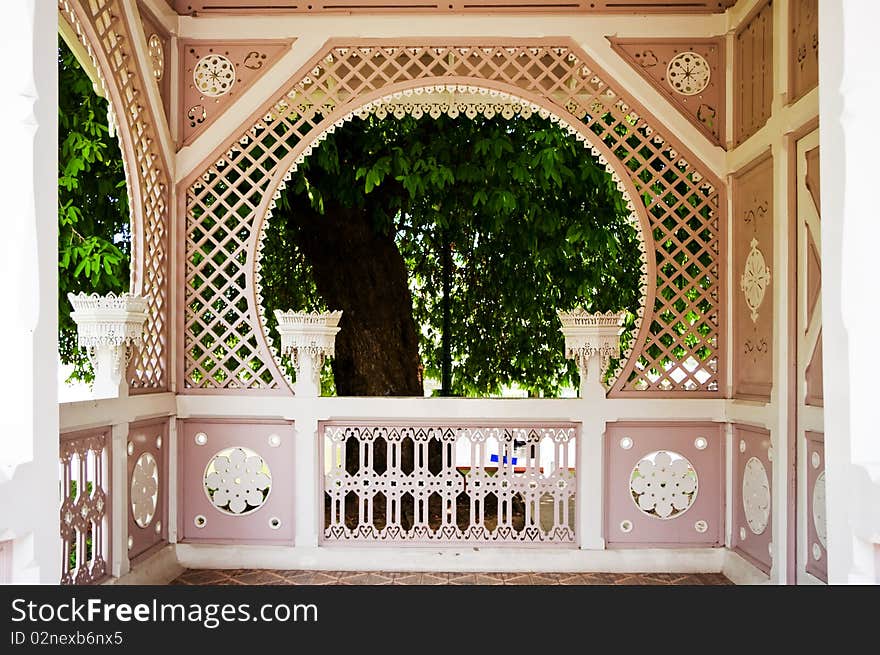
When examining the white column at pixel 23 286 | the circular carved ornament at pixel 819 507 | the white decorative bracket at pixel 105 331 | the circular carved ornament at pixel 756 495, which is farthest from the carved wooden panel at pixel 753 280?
the white column at pixel 23 286

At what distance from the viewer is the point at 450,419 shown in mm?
4926

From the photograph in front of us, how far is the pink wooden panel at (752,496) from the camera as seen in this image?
14.0 feet

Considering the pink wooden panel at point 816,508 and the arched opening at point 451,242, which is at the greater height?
the arched opening at point 451,242

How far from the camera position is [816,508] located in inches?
145

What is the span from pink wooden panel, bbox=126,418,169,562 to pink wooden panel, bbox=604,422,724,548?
98.2 inches

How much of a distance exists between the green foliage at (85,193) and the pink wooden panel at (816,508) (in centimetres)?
468

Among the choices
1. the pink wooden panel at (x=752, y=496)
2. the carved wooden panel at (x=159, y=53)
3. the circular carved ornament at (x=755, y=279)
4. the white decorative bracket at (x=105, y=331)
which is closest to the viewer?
the white decorative bracket at (x=105, y=331)

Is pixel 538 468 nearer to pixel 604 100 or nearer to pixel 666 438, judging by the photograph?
pixel 666 438

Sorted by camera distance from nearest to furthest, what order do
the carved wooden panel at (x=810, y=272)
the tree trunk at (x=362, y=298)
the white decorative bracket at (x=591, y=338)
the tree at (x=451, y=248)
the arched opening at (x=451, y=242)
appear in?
the carved wooden panel at (x=810, y=272), the white decorative bracket at (x=591, y=338), the arched opening at (x=451, y=242), the tree at (x=451, y=248), the tree trunk at (x=362, y=298)

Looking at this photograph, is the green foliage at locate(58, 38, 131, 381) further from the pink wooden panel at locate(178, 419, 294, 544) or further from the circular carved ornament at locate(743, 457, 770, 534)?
the circular carved ornament at locate(743, 457, 770, 534)

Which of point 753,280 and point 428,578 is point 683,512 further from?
point 428,578

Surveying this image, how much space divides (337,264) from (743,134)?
3.34 m

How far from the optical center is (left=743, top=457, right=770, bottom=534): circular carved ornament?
14.1 ft

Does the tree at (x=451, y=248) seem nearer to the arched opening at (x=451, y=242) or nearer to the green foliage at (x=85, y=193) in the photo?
the arched opening at (x=451, y=242)
